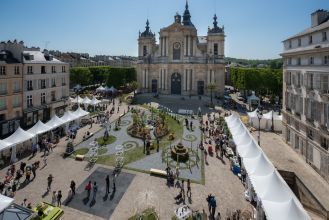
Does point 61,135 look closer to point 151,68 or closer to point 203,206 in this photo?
point 203,206

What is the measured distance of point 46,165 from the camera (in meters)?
26.0

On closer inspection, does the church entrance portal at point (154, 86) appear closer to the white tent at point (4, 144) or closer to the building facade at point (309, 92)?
the building facade at point (309, 92)

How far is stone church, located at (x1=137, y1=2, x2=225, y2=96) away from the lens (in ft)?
235

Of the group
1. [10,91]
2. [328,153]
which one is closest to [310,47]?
[328,153]

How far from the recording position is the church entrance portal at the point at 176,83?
2926 inches

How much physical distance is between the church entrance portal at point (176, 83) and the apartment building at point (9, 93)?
45082 millimetres

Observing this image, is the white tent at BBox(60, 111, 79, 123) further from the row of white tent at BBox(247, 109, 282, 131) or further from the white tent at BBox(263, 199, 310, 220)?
the white tent at BBox(263, 199, 310, 220)

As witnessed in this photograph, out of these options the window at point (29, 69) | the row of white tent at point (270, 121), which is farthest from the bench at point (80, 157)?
the row of white tent at point (270, 121)

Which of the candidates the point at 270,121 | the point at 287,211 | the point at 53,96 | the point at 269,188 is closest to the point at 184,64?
the point at 270,121

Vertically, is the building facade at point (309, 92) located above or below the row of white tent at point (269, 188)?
above

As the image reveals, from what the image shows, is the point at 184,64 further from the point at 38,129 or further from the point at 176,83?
the point at 38,129

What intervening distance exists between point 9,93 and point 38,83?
6.26 metres

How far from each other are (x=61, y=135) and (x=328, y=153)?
3331 centimetres

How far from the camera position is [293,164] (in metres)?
25.9
